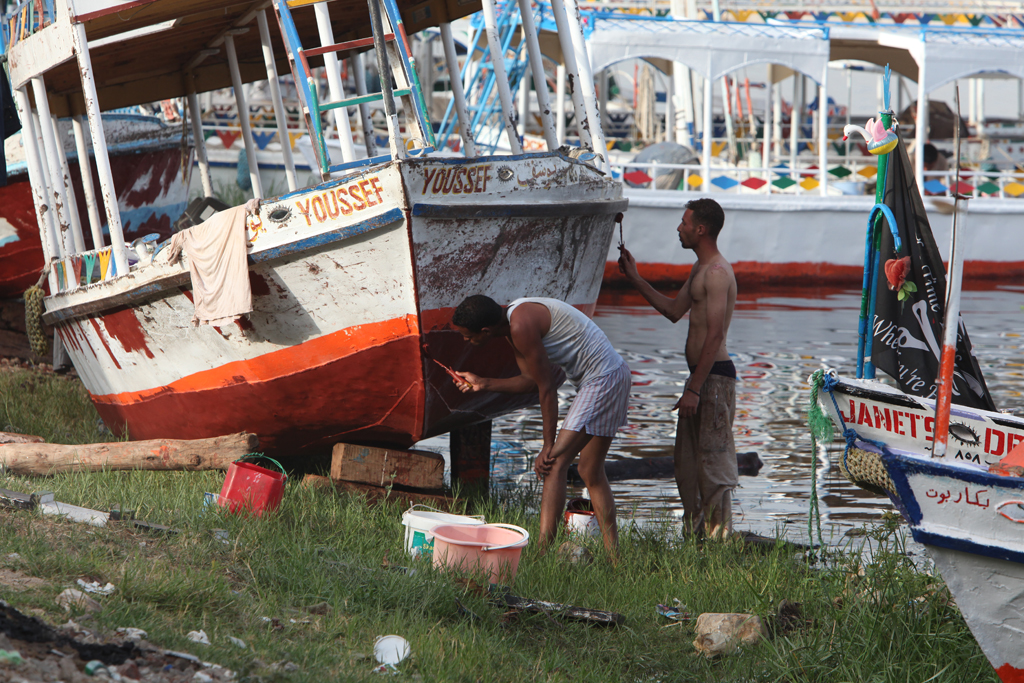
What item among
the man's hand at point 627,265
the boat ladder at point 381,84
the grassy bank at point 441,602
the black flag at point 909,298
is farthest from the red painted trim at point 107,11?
the black flag at point 909,298

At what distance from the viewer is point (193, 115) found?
9.07m

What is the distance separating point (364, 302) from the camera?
5.53 metres

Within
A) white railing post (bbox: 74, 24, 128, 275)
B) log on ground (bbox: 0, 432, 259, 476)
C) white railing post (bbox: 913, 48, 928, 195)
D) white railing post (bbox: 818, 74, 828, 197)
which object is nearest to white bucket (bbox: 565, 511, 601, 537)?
log on ground (bbox: 0, 432, 259, 476)

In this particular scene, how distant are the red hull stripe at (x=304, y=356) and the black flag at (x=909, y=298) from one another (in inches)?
89.2

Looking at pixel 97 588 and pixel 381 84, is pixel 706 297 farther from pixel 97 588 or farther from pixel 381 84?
pixel 97 588

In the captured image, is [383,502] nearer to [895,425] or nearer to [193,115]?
[895,425]

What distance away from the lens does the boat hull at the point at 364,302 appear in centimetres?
536

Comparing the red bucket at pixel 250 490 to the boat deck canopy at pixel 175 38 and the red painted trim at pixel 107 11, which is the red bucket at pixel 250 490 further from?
the red painted trim at pixel 107 11

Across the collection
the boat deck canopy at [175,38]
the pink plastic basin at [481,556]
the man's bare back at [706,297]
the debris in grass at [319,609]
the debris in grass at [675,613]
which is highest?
the boat deck canopy at [175,38]

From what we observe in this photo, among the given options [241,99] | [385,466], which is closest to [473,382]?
[385,466]

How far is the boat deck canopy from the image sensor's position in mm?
6195

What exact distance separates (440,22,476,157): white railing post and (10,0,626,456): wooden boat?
30.6 inches

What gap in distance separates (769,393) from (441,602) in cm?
669

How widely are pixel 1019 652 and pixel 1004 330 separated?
1139 cm
